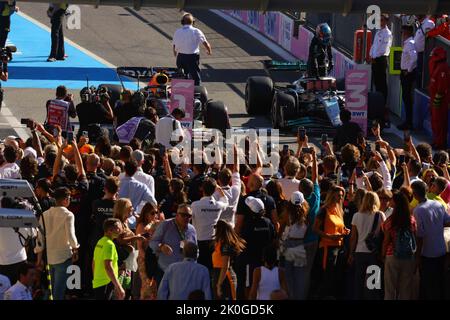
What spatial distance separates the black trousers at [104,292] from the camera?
44.7 ft

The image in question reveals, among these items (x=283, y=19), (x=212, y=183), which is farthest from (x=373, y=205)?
(x=283, y=19)

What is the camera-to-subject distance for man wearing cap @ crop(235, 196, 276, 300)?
14109 millimetres

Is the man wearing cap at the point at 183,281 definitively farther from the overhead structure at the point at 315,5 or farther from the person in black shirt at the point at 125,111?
the person in black shirt at the point at 125,111

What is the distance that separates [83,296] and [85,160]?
179cm

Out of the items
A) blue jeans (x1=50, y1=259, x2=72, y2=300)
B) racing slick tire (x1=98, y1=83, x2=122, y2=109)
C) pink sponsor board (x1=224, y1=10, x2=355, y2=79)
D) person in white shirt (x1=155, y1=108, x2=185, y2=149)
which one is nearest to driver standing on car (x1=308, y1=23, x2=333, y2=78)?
pink sponsor board (x1=224, y1=10, x2=355, y2=79)

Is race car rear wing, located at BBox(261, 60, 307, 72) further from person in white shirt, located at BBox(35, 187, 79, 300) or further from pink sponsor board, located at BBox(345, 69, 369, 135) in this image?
person in white shirt, located at BBox(35, 187, 79, 300)

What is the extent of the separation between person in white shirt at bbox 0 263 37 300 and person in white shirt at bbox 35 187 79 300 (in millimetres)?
1660

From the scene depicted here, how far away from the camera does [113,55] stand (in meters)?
31.9

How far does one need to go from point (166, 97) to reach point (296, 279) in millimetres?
9554

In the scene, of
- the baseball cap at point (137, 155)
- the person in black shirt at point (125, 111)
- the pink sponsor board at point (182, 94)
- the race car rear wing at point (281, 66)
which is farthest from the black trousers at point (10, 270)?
the race car rear wing at point (281, 66)

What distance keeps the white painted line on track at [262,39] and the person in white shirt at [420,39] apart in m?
6.23
